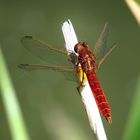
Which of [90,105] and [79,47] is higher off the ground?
[79,47]

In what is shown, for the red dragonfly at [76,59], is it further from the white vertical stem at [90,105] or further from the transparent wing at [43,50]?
the white vertical stem at [90,105]

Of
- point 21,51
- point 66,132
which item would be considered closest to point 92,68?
point 66,132

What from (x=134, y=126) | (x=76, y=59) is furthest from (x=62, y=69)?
(x=134, y=126)

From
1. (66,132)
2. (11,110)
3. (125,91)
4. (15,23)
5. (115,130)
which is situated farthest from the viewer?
(15,23)

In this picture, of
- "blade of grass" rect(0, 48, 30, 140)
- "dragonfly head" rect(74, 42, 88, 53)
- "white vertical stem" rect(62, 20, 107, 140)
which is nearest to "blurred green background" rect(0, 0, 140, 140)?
"dragonfly head" rect(74, 42, 88, 53)

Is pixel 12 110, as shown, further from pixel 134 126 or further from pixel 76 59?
pixel 76 59

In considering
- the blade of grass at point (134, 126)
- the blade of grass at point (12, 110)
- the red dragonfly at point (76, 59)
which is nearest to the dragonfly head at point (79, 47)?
the red dragonfly at point (76, 59)

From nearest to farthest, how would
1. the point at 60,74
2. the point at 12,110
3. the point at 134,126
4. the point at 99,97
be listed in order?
the point at 134,126 < the point at 12,110 < the point at 99,97 < the point at 60,74

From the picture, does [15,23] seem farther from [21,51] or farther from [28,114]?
[28,114]
